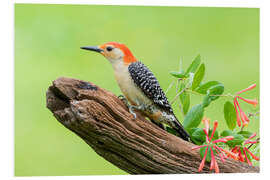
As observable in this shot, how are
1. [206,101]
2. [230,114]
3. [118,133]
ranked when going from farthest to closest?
[230,114] < [206,101] < [118,133]

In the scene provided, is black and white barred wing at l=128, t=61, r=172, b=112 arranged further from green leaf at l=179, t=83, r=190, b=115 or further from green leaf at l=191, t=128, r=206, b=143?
green leaf at l=191, t=128, r=206, b=143

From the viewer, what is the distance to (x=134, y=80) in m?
3.10

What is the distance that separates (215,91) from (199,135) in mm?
396

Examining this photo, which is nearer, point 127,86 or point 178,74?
point 127,86

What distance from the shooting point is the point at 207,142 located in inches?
123

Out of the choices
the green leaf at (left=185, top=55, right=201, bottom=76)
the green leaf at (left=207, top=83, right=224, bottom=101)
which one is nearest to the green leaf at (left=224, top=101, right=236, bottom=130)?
the green leaf at (left=207, top=83, right=224, bottom=101)

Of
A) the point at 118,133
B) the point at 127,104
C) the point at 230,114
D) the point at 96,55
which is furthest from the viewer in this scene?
Answer: the point at 96,55

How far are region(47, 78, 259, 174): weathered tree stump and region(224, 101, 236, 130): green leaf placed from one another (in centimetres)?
33

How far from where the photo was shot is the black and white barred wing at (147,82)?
10.1 ft

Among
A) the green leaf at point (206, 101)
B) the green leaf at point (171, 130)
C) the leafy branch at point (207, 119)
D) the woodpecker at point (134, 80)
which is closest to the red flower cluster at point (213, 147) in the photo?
the leafy branch at point (207, 119)

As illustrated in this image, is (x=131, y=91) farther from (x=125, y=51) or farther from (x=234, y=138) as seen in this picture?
(x=234, y=138)

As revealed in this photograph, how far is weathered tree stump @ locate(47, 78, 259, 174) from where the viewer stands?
2.67 meters

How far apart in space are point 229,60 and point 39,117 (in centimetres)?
183

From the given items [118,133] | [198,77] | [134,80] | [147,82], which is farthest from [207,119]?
[118,133]
